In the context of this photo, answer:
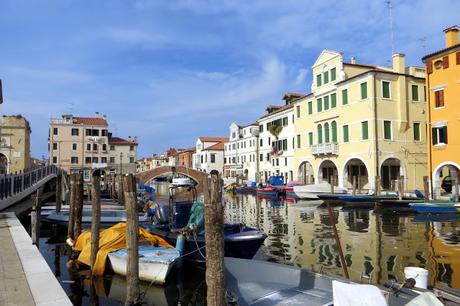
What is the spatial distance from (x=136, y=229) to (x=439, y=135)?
2311cm

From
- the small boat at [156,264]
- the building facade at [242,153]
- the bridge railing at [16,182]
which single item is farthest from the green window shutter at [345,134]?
the small boat at [156,264]

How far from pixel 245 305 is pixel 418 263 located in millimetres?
6240

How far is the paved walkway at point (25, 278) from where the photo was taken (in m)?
5.34

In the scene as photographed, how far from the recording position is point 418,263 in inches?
430

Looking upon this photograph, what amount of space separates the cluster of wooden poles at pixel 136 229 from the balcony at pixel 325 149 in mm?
24663

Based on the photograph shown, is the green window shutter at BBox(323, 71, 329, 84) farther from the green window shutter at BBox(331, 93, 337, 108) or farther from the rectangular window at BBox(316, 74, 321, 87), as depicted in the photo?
the green window shutter at BBox(331, 93, 337, 108)

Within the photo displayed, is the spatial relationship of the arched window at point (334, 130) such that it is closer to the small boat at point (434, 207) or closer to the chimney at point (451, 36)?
the chimney at point (451, 36)

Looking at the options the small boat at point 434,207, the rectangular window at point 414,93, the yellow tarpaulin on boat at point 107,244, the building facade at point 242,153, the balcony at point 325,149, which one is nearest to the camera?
the yellow tarpaulin on boat at point 107,244

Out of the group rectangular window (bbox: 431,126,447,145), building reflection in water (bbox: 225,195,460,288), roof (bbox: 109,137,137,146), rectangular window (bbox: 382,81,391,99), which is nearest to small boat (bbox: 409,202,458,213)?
building reflection in water (bbox: 225,195,460,288)

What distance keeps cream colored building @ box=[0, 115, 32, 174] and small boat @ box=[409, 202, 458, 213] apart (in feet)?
115

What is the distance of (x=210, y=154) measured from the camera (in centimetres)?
6931

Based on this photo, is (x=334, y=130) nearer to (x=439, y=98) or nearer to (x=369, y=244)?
(x=439, y=98)

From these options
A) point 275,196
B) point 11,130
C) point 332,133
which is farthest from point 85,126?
point 332,133

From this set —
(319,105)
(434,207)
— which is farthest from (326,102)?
(434,207)
